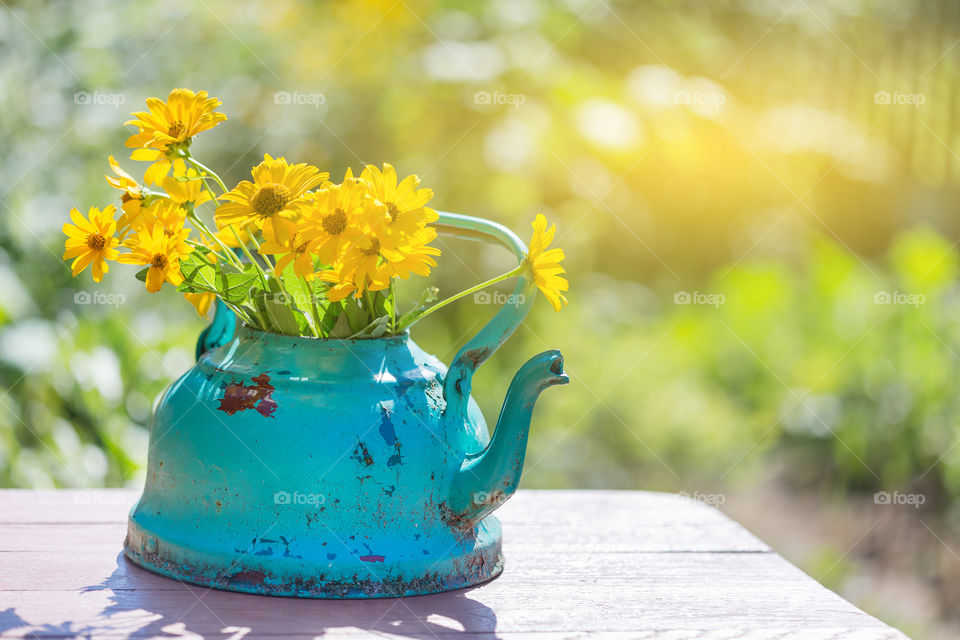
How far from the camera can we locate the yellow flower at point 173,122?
906 mm

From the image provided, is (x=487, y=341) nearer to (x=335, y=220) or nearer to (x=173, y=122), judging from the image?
(x=335, y=220)

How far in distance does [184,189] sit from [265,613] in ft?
1.35

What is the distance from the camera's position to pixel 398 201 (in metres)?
0.90

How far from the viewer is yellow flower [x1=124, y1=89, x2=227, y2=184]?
2.97 ft

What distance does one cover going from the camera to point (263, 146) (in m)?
3.07
